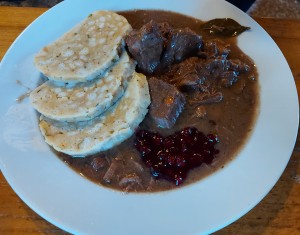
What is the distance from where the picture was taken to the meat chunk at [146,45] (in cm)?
312

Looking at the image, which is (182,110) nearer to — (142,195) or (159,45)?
(159,45)

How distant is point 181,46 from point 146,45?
1.17 ft

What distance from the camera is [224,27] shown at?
11.9 ft

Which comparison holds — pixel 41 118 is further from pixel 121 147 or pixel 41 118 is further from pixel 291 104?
pixel 291 104

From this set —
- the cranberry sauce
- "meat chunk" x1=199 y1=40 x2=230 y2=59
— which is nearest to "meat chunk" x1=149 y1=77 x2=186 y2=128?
the cranberry sauce

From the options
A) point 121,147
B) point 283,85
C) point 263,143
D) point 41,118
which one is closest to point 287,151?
point 263,143

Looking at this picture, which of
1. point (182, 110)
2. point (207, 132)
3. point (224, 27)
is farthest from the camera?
point (224, 27)

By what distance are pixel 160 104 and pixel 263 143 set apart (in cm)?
84

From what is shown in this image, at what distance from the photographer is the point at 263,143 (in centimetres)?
286

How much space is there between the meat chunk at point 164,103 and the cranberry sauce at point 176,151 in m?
0.12

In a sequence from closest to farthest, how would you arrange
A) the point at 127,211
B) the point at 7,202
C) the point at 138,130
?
the point at 127,211 < the point at 7,202 < the point at 138,130

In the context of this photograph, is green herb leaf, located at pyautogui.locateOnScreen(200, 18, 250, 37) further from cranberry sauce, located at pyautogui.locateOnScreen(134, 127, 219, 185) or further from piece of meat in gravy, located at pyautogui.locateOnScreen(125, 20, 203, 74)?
cranberry sauce, located at pyautogui.locateOnScreen(134, 127, 219, 185)

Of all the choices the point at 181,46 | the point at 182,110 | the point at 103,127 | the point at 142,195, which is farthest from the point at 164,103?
the point at 142,195

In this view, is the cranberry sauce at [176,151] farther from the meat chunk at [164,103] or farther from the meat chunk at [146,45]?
the meat chunk at [146,45]
